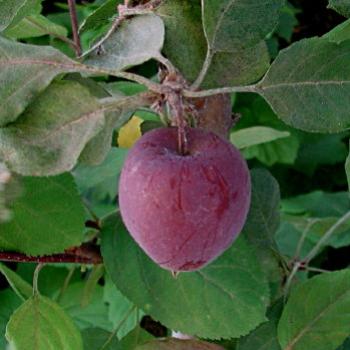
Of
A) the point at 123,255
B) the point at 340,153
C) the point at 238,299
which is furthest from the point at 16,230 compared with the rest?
the point at 340,153

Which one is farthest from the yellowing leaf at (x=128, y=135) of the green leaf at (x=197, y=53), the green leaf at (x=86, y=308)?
the green leaf at (x=86, y=308)

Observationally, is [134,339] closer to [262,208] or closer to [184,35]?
[262,208]

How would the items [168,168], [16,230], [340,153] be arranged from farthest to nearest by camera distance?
1. [340,153]
2. [16,230]
3. [168,168]

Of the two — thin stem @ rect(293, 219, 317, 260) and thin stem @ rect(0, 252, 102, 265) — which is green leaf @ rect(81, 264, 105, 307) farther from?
thin stem @ rect(293, 219, 317, 260)

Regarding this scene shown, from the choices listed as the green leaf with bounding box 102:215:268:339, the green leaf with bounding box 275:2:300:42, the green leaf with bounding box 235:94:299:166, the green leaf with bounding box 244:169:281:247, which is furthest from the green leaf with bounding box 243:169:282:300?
the green leaf with bounding box 275:2:300:42

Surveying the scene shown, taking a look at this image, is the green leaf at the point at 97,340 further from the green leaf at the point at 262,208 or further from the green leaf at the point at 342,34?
the green leaf at the point at 342,34

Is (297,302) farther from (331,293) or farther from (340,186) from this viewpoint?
(340,186)

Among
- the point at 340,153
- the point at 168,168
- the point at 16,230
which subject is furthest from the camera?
the point at 340,153

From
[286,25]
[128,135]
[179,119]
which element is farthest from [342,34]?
[286,25]
